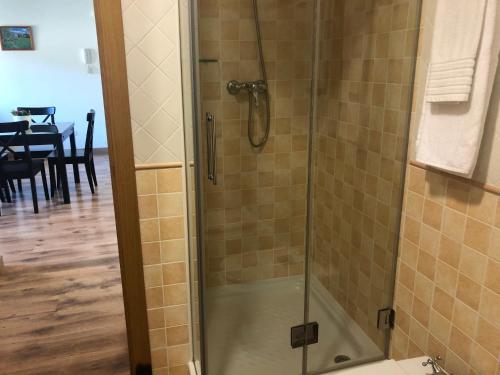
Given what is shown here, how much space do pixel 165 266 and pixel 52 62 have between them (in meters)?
5.65

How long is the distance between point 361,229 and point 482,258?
0.82m

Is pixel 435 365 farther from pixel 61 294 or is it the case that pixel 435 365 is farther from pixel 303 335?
pixel 61 294

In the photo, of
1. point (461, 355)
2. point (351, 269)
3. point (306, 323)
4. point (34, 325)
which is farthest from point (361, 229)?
point (34, 325)

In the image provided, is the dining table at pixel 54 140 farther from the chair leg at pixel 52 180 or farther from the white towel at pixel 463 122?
the white towel at pixel 463 122

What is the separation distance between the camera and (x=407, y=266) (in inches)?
69.7

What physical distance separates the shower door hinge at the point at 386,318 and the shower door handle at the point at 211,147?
3.38 ft

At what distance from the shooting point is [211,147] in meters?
1.86

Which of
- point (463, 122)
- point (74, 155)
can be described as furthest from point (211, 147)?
point (74, 155)

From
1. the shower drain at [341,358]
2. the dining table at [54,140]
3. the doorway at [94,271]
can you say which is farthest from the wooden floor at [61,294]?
the shower drain at [341,358]

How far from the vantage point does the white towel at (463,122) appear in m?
1.18

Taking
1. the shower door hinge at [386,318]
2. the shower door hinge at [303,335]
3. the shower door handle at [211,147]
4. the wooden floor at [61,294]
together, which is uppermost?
the shower door handle at [211,147]

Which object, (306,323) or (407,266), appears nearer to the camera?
(407,266)

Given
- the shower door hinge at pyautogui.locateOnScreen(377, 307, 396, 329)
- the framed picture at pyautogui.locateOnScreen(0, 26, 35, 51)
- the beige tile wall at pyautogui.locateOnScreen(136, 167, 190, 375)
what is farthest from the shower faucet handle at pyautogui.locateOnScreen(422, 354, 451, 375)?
the framed picture at pyautogui.locateOnScreen(0, 26, 35, 51)

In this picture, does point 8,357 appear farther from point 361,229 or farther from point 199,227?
point 361,229
